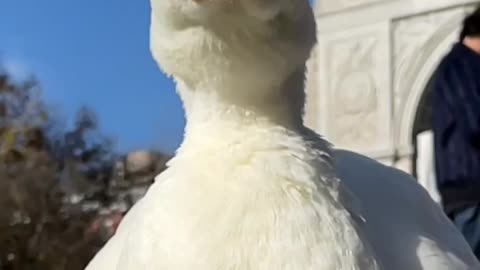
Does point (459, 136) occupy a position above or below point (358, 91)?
below

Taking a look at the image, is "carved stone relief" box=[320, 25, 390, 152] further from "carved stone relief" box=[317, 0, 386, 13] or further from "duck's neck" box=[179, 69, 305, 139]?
"duck's neck" box=[179, 69, 305, 139]

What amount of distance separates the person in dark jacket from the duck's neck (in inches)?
61.3

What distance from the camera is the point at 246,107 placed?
1458 millimetres

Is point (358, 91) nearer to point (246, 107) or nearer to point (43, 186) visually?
point (43, 186)

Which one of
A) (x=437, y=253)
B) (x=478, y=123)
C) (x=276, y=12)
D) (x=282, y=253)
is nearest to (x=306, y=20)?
(x=276, y=12)

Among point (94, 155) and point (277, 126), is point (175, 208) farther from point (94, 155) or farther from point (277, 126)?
point (94, 155)

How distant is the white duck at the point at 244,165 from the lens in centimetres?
135

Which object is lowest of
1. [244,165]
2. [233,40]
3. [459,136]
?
[244,165]

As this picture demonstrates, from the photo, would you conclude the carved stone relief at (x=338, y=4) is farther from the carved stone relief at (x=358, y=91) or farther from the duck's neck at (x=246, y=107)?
the duck's neck at (x=246, y=107)

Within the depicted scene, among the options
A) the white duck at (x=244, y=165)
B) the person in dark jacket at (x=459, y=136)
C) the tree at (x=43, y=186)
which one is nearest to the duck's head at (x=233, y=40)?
the white duck at (x=244, y=165)

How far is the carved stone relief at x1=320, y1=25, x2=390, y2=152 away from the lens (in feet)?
41.0

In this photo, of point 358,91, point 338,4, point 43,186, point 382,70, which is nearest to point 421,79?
point 382,70

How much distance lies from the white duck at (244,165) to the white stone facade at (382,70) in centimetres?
1067

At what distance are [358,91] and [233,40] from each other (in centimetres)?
1133
